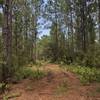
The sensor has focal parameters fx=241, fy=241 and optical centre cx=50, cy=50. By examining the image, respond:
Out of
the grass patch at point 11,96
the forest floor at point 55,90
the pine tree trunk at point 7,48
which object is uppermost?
the pine tree trunk at point 7,48

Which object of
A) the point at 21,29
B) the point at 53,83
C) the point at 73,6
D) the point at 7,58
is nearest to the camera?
the point at 53,83

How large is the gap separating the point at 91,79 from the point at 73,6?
65.3ft

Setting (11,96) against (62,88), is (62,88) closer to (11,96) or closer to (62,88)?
(62,88)

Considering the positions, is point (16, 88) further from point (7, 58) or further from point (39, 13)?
point (39, 13)

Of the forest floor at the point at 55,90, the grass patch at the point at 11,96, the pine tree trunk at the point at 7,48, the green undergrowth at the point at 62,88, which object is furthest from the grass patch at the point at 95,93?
the pine tree trunk at the point at 7,48

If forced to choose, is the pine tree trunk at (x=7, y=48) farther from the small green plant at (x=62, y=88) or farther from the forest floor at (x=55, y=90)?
the small green plant at (x=62, y=88)

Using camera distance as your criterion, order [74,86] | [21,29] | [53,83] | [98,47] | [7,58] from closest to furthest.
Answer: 1. [74,86]
2. [53,83]
3. [7,58]
4. [98,47]
5. [21,29]

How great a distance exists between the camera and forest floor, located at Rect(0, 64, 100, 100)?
28.1 feet

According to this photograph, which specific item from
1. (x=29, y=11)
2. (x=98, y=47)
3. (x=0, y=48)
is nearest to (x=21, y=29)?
(x=29, y=11)

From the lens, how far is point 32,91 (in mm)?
9672

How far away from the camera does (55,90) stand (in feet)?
31.4

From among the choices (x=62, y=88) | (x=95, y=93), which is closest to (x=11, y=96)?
(x=62, y=88)

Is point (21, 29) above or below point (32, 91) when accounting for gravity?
above

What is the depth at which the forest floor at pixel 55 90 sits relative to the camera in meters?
8.56
